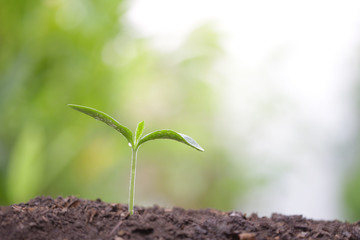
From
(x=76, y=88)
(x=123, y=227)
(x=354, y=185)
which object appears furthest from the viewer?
(x=354, y=185)

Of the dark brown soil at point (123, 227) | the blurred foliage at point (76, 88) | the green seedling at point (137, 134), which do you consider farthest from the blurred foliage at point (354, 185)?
the green seedling at point (137, 134)

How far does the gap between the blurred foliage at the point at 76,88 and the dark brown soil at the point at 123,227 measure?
173 centimetres

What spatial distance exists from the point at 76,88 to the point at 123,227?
2.09 metres

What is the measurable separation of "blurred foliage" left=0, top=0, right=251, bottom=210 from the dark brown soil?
1.73m

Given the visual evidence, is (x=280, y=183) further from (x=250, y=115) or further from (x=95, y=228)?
(x=95, y=228)

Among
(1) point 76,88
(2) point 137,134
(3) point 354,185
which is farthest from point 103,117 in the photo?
(3) point 354,185

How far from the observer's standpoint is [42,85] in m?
2.62

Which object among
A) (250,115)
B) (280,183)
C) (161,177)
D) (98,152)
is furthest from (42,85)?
(280,183)

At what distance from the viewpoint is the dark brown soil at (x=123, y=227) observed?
24.2 inches

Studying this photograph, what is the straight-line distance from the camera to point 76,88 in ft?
8.62

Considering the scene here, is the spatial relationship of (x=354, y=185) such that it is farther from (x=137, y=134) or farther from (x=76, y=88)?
(x=137, y=134)

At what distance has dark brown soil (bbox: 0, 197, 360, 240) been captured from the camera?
2.02 feet

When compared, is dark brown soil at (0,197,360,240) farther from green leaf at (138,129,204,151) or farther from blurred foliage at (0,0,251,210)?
blurred foliage at (0,0,251,210)

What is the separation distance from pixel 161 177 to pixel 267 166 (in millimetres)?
866
